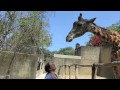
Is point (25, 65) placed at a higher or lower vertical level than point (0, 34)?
lower

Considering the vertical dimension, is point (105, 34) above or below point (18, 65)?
above

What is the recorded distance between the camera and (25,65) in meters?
10.6

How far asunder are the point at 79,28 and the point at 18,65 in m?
4.61

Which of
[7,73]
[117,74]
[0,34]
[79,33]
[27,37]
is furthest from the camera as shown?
[27,37]

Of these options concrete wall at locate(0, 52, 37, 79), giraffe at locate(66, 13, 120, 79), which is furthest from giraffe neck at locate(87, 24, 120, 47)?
concrete wall at locate(0, 52, 37, 79)

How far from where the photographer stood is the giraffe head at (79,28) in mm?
6184

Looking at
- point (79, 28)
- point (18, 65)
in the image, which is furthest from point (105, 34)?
point (18, 65)

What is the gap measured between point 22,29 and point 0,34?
4.39 ft

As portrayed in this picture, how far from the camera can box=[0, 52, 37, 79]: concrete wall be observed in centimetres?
990

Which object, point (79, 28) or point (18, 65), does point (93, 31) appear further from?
point (18, 65)

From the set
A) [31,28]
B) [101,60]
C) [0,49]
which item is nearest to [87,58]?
[101,60]

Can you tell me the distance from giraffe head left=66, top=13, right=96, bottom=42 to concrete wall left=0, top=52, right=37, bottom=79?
4.02 meters

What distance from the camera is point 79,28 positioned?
6.27 meters
